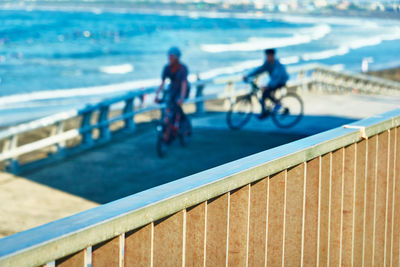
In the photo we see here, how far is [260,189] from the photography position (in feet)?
10.2

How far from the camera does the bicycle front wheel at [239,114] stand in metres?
14.4

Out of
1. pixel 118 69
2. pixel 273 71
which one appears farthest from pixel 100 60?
pixel 273 71

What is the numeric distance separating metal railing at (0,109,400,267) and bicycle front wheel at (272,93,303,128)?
32.0ft

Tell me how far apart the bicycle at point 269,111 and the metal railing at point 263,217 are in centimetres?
979

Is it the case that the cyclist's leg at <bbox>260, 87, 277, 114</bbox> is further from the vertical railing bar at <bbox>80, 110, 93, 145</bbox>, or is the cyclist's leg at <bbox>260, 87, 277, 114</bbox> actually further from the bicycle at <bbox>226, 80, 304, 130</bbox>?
the vertical railing bar at <bbox>80, 110, 93, 145</bbox>

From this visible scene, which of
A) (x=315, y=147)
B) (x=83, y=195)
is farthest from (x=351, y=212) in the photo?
A: (x=83, y=195)

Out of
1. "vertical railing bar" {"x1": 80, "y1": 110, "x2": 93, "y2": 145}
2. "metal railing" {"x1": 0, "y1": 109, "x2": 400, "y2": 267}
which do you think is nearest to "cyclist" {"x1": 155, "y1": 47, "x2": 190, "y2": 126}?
"vertical railing bar" {"x1": 80, "y1": 110, "x2": 93, "y2": 145}

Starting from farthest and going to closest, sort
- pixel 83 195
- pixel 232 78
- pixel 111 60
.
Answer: pixel 111 60, pixel 232 78, pixel 83 195

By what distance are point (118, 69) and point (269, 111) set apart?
3766cm

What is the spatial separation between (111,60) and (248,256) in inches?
2227

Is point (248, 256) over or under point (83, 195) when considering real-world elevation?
over

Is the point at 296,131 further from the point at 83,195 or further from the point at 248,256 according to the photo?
the point at 248,256

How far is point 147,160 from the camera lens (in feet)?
38.5


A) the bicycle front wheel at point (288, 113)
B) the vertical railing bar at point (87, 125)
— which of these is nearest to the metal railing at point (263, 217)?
the vertical railing bar at point (87, 125)
